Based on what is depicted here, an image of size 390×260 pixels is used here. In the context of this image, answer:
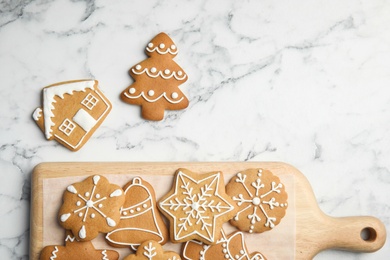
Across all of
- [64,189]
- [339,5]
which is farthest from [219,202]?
[339,5]

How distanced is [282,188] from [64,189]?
46 centimetres

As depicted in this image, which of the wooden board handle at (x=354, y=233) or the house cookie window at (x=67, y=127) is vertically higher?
the house cookie window at (x=67, y=127)

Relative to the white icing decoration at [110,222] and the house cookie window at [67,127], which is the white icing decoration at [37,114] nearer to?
the house cookie window at [67,127]

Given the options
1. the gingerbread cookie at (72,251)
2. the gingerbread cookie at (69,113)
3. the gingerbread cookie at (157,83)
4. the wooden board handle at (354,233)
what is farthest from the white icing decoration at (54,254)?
the wooden board handle at (354,233)

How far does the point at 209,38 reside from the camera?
3.67ft

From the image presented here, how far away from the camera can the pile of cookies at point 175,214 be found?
0.99 meters

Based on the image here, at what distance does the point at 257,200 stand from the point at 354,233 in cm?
23

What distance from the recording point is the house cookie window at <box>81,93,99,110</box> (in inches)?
41.5

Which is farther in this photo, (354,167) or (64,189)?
(354,167)

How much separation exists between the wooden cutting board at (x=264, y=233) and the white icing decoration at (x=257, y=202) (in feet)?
0.10

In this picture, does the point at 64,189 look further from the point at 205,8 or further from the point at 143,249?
the point at 205,8

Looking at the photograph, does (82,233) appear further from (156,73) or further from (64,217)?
(156,73)

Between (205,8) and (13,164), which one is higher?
(205,8)

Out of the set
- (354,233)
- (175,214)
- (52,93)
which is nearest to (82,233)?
(175,214)
